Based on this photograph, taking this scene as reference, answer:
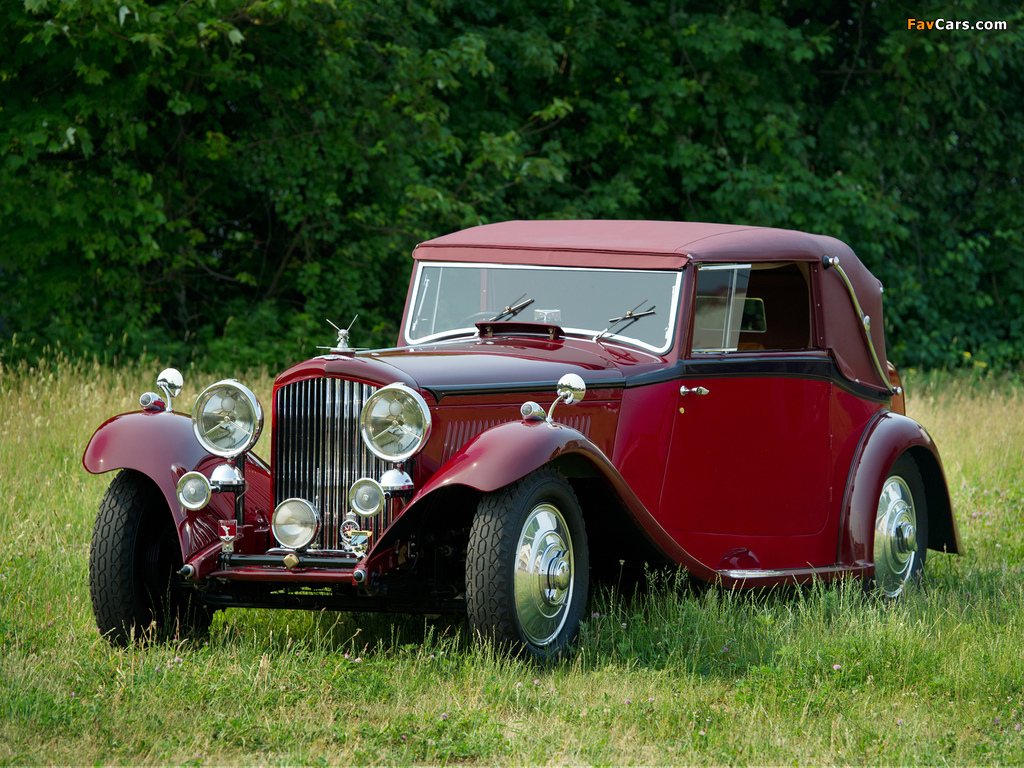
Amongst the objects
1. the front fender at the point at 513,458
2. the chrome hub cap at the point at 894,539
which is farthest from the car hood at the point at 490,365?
the chrome hub cap at the point at 894,539

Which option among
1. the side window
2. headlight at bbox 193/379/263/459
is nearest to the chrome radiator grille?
headlight at bbox 193/379/263/459

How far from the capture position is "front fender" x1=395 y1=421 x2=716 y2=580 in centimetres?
402

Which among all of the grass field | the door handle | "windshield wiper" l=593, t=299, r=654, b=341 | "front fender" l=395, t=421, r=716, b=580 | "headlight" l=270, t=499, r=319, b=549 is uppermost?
"windshield wiper" l=593, t=299, r=654, b=341

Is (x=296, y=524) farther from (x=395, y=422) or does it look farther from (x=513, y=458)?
(x=513, y=458)

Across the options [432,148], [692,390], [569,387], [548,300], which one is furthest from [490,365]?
[432,148]

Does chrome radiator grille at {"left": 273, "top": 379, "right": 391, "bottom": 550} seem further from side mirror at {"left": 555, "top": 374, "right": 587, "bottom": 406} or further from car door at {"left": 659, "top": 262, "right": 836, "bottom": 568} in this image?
car door at {"left": 659, "top": 262, "right": 836, "bottom": 568}

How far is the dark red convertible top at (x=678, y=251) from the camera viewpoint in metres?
5.34

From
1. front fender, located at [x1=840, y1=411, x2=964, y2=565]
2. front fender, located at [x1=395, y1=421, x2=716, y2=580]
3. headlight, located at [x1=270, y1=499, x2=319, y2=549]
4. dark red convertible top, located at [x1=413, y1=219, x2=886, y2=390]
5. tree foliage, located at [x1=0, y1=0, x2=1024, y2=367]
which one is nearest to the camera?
front fender, located at [x1=395, y1=421, x2=716, y2=580]

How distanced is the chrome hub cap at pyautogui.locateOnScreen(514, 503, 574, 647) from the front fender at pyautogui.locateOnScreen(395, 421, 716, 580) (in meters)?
0.24

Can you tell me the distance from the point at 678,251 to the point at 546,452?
60.4 inches

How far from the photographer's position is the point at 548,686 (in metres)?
4.04

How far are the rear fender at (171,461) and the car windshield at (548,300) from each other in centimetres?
130

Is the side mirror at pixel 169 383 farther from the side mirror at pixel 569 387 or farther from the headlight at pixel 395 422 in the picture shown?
the side mirror at pixel 569 387

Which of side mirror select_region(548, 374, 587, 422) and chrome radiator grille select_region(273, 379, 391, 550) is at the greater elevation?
side mirror select_region(548, 374, 587, 422)
